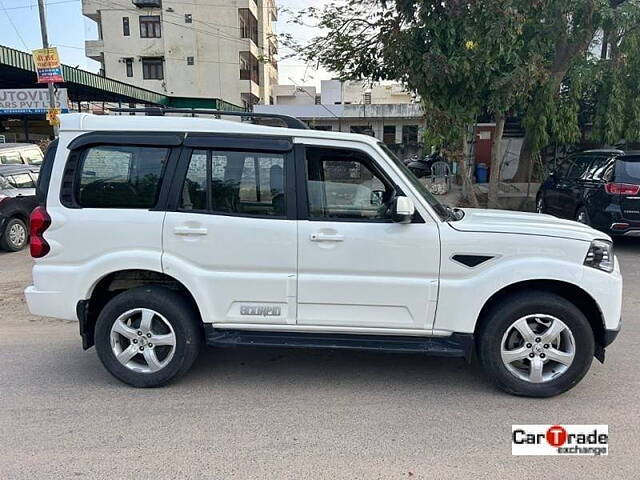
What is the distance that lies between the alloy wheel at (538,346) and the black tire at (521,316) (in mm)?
29

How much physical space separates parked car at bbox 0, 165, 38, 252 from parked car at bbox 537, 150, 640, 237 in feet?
34.5

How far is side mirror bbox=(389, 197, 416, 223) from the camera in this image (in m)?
3.31

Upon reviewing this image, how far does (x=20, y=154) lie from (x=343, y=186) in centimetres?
1124

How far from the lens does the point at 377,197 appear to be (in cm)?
360

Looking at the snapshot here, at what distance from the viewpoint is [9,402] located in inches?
139

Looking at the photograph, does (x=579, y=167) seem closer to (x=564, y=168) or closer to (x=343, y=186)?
(x=564, y=168)

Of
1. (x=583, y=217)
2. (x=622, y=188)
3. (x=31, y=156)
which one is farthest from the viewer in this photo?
(x=31, y=156)

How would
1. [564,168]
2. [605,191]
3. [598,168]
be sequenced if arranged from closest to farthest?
[605,191]
[598,168]
[564,168]

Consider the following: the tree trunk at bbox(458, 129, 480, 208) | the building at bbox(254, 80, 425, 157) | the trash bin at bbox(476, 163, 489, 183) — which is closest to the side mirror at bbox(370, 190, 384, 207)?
the tree trunk at bbox(458, 129, 480, 208)

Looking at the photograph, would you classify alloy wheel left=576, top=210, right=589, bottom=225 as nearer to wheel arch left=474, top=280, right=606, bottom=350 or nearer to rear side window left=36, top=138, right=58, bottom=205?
wheel arch left=474, top=280, right=606, bottom=350

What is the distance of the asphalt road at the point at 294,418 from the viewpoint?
2777 millimetres

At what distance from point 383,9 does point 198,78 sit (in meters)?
35.9

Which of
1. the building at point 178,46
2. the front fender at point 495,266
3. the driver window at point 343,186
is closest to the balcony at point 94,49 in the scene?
the building at point 178,46

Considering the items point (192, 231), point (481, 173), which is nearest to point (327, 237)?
point (192, 231)
